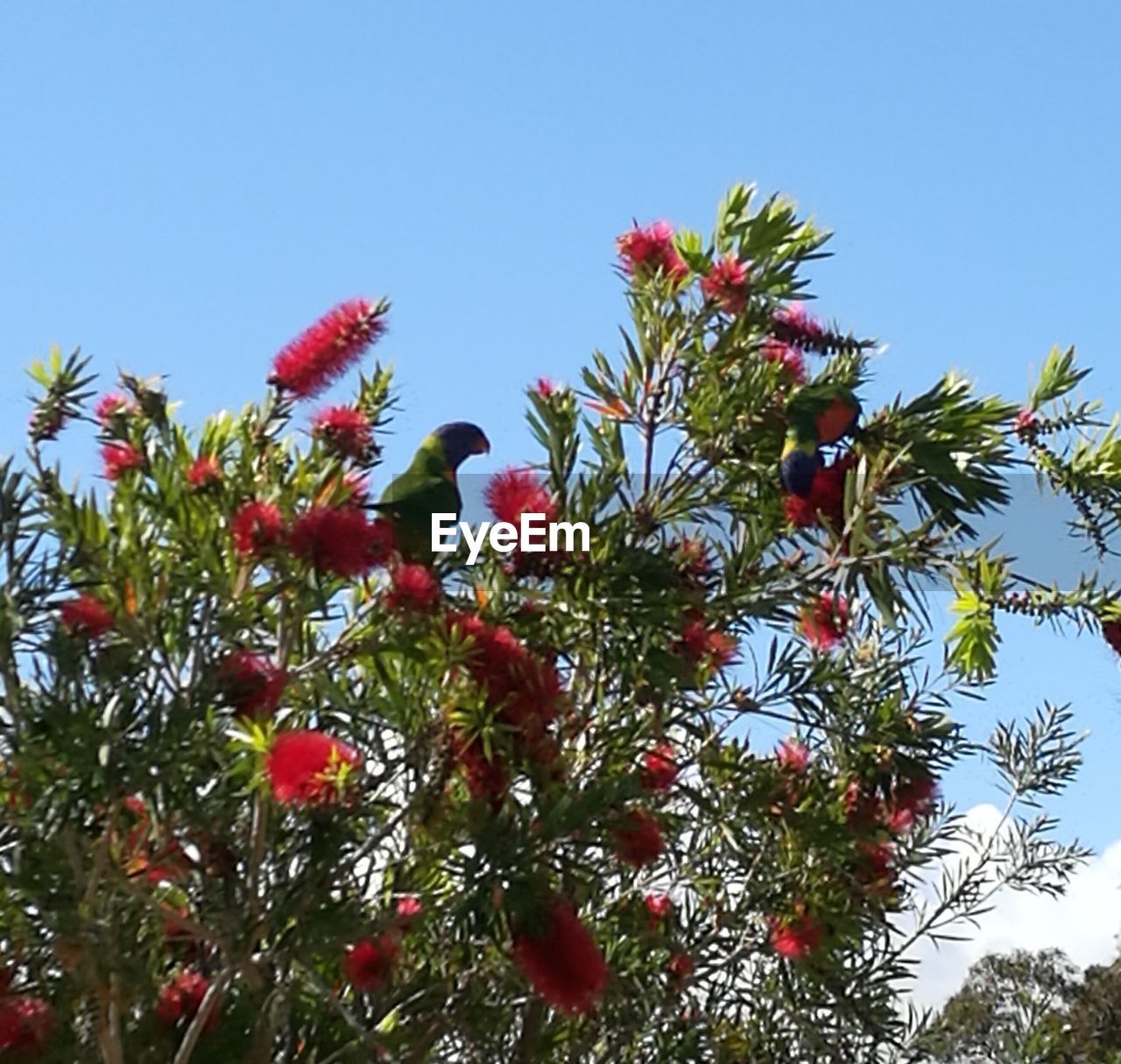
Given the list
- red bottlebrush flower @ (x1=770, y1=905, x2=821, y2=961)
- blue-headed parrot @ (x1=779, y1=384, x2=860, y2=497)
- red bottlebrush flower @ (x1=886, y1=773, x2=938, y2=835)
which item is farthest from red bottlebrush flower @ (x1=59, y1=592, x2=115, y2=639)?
red bottlebrush flower @ (x1=886, y1=773, x2=938, y2=835)

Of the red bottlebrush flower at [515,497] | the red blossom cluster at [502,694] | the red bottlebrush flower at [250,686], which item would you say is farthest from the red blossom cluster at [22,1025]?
the red bottlebrush flower at [515,497]

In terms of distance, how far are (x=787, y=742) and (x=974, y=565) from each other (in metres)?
1.08

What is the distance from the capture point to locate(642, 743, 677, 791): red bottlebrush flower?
3.75 m

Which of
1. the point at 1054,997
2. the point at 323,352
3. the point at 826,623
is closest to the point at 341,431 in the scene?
the point at 323,352

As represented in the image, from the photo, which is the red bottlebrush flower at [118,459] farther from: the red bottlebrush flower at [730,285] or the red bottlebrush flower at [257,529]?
the red bottlebrush flower at [730,285]

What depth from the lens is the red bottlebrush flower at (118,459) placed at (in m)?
3.41

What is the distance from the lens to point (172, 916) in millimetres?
3115

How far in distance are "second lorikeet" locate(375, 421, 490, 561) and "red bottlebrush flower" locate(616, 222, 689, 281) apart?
2.02 ft

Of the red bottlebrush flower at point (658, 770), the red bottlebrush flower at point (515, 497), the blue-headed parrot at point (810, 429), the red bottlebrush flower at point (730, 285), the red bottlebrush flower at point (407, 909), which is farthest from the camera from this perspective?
the red bottlebrush flower at point (730, 285)

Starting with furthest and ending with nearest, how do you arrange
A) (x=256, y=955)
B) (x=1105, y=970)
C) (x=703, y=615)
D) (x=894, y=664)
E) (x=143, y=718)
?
(x=1105, y=970)
(x=894, y=664)
(x=703, y=615)
(x=256, y=955)
(x=143, y=718)

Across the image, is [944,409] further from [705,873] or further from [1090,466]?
[705,873]

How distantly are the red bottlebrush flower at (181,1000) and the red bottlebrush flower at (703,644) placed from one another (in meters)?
1.13

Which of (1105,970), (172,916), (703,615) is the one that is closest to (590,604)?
(703,615)

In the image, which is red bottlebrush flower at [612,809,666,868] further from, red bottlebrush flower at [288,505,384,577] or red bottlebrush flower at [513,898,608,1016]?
red bottlebrush flower at [288,505,384,577]
